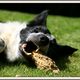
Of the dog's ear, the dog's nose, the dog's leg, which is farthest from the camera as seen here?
the dog's ear

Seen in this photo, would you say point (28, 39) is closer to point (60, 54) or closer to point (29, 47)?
point (29, 47)

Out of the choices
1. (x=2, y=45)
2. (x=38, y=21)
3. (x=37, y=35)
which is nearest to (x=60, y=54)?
(x=38, y=21)

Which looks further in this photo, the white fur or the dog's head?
the white fur

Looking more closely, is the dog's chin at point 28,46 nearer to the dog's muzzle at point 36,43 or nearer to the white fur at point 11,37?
the dog's muzzle at point 36,43

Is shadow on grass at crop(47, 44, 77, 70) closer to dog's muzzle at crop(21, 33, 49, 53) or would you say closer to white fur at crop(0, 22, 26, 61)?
dog's muzzle at crop(21, 33, 49, 53)

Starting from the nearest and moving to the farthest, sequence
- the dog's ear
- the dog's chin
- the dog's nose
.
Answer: the dog's nose → the dog's chin → the dog's ear

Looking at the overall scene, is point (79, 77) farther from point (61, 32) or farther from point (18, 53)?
point (61, 32)

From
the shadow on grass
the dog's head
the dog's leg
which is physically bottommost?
the shadow on grass

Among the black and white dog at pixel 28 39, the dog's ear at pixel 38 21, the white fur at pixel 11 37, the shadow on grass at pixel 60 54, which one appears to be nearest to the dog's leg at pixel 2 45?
the black and white dog at pixel 28 39

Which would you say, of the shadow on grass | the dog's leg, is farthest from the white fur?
the shadow on grass

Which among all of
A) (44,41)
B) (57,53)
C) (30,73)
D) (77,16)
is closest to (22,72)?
(30,73)
